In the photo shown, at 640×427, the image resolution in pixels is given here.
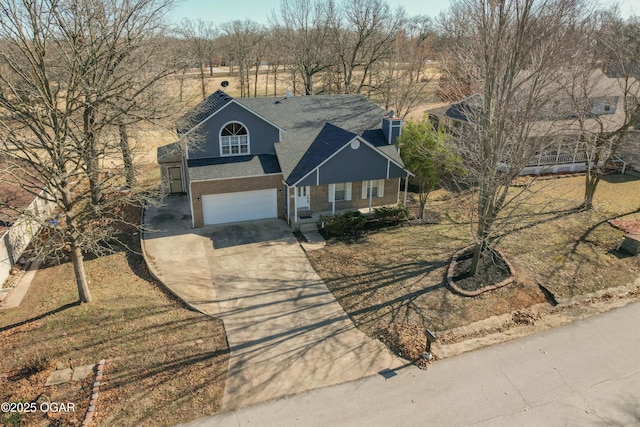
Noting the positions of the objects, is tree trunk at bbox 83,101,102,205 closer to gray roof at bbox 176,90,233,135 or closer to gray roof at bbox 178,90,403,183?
gray roof at bbox 176,90,233,135

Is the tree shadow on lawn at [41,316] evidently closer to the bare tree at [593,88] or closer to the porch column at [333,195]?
the porch column at [333,195]

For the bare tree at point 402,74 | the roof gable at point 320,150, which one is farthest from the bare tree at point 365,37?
the roof gable at point 320,150

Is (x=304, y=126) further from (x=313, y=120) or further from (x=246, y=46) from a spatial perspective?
(x=246, y=46)

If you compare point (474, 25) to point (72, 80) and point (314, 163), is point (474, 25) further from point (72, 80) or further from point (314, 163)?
point (72, 80)

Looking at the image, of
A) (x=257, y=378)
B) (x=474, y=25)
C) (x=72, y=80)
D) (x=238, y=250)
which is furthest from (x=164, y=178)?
(x=474, y=25)

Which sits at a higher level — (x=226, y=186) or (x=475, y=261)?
(x=226, y=186)

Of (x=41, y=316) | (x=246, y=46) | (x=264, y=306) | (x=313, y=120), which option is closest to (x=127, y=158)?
(x=41, y=316)
